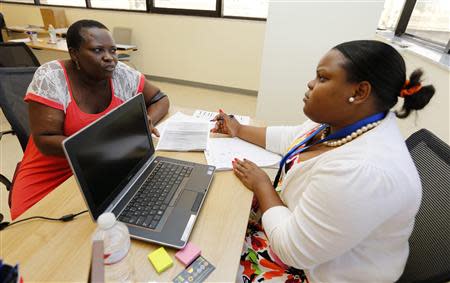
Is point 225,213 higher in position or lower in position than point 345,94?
lower

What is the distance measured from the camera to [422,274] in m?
0.72

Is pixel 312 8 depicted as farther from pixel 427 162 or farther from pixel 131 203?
pixel 131 203

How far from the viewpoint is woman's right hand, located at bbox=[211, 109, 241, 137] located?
1271mm

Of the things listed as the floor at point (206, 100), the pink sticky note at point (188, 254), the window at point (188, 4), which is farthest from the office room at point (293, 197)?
the window at point (188, 4)

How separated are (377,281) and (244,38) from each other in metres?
3.67

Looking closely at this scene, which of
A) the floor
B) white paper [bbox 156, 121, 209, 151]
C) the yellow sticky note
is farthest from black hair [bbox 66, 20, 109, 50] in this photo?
the floor

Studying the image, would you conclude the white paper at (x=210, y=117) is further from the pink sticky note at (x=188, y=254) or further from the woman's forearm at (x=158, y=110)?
the pink sticky note at (x=188, y=254)

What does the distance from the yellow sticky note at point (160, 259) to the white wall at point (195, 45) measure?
364cm

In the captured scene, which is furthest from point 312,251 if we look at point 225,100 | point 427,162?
point 225,100

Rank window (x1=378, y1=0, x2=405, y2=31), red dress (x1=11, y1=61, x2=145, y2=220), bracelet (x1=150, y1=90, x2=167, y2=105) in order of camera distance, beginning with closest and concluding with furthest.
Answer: red dress (x1=11, y1=61, x2=145, y2=220) → bracelet (x1=150, y1=90, x2=167, y2=105) → window (x1=378, y1=0, x2=405, y2=31)

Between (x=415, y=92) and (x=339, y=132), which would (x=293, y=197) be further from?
(x=415, y=92)

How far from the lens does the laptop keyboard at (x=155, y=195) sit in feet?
2.41

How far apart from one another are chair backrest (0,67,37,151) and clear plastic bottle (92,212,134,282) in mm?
1021

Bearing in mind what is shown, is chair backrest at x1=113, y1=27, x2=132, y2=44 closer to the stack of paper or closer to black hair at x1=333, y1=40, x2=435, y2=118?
the stack of paper
